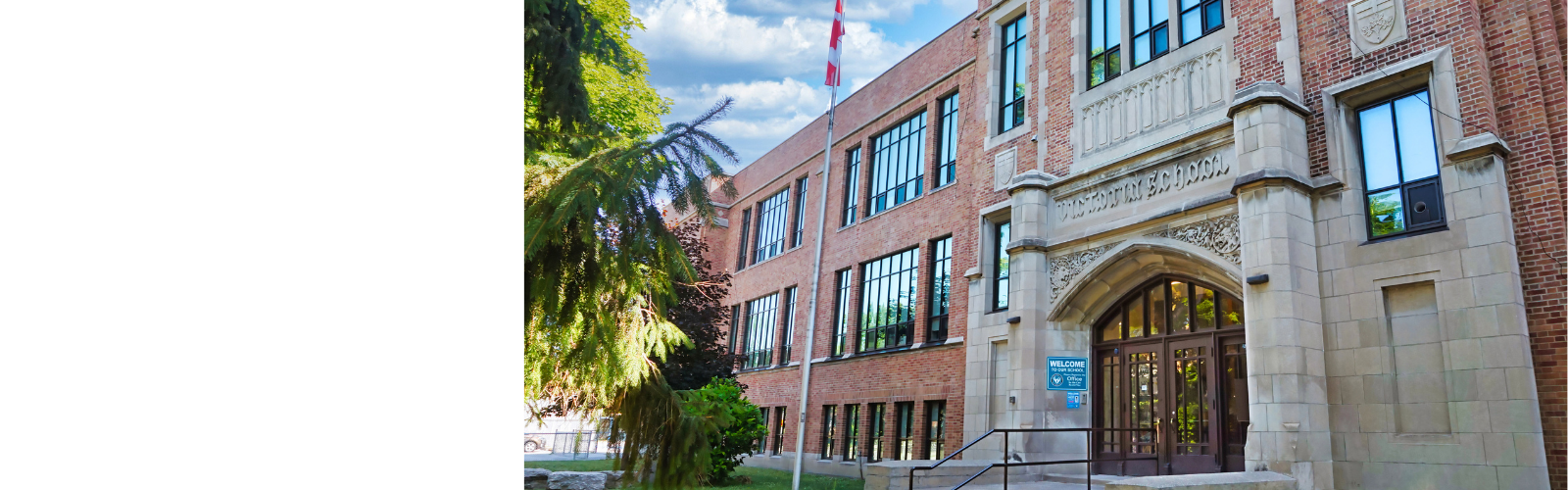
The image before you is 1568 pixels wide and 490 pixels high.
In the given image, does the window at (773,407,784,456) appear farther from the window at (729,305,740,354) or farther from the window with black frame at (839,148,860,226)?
the window with black frame at (839,148,860,226)

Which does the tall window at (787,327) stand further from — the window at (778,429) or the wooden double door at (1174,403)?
the wooden double door at (1174,403)

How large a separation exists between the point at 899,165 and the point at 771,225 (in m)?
5.39

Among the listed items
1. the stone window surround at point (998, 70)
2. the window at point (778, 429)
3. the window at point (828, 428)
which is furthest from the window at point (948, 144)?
the window at point (778, 429)

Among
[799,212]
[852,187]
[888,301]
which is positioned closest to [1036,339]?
[888,301]

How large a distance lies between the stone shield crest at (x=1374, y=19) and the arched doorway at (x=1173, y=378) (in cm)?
247

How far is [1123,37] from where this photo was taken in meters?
9.85

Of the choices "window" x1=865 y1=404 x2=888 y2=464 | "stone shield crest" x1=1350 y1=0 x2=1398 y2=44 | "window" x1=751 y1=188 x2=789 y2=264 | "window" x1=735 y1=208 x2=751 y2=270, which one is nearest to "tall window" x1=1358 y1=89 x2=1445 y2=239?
"stone shield crest" x1=1350 y1=0 x2=1398 y2=44

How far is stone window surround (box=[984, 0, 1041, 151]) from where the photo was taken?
11469 millimetres

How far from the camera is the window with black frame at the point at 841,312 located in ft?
52.3
